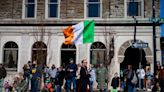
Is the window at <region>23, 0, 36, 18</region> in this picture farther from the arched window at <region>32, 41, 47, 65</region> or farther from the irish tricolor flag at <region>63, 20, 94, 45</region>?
Result: the irish tricolor flag at <region>63, 20, 94, 45</region>

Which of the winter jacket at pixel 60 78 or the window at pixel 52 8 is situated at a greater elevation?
the window at pixel 52 8

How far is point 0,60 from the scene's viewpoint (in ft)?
81.5

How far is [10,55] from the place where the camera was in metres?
25.0

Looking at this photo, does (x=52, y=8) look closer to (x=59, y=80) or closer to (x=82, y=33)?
(x=59, y=80)

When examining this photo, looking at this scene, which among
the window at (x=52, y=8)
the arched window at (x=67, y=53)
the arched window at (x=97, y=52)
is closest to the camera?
the arched window at (x=97, y=52)

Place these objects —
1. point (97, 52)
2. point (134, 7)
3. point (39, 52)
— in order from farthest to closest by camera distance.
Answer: point (134, 7) < point (97, 52) < point (39, 52)

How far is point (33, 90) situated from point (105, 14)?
949cm

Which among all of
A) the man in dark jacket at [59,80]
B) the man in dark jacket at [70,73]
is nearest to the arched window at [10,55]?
the man in dark jacket at [59,80]

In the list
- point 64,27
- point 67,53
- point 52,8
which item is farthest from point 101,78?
point 52,8

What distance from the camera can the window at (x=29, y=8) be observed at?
25.3m

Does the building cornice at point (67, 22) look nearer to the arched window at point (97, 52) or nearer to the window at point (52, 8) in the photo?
the window at point (52, 8)

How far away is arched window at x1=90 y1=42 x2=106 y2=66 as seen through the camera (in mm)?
23938

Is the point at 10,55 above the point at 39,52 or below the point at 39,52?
below

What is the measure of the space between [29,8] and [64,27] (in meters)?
3.35
